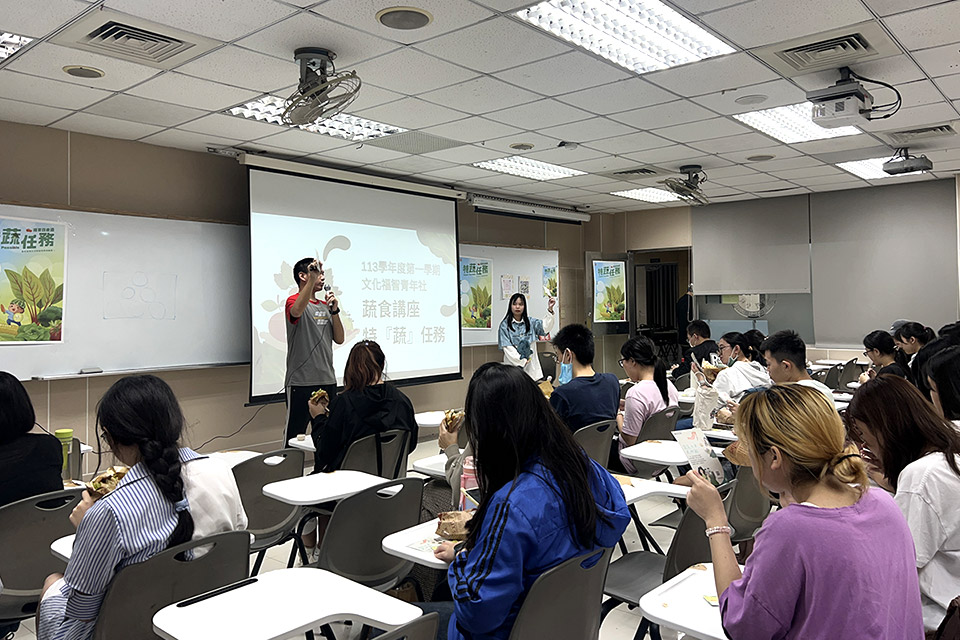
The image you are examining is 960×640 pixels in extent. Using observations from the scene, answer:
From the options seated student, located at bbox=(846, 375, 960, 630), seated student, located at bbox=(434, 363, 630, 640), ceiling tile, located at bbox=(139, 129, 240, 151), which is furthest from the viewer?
ceiling tile, located at bbox=(139, 129, 240, 151)

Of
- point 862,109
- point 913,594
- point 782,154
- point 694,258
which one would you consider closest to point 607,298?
point 694,258

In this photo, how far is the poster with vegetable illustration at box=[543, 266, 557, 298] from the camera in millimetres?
9406

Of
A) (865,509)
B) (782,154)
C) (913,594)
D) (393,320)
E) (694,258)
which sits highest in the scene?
(782,154)

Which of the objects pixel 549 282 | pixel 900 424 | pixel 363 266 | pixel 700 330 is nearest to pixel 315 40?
pixel 900 424

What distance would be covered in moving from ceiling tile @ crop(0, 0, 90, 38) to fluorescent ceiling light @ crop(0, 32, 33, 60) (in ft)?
0.43

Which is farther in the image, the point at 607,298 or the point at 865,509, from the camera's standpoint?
the point at 607,298

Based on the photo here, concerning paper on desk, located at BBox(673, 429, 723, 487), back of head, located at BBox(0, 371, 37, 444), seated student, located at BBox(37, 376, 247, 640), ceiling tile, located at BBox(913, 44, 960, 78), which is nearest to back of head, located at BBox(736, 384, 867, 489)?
paper on desk, located at BBox(673, 429, 723, 487)

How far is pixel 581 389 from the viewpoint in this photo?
3.95m

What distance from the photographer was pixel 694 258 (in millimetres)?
9852

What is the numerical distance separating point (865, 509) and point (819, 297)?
27.3ft

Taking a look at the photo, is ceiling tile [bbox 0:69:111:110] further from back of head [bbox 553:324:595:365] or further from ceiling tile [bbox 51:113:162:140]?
back of head [bbox 553:324:595:365]

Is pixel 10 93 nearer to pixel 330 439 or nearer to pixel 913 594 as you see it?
pixel 330 439

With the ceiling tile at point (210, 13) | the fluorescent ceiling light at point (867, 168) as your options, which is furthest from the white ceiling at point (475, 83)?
the fluorescent ceiling light at point (867, 168)

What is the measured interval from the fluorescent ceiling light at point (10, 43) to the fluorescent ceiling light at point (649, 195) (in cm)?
637
